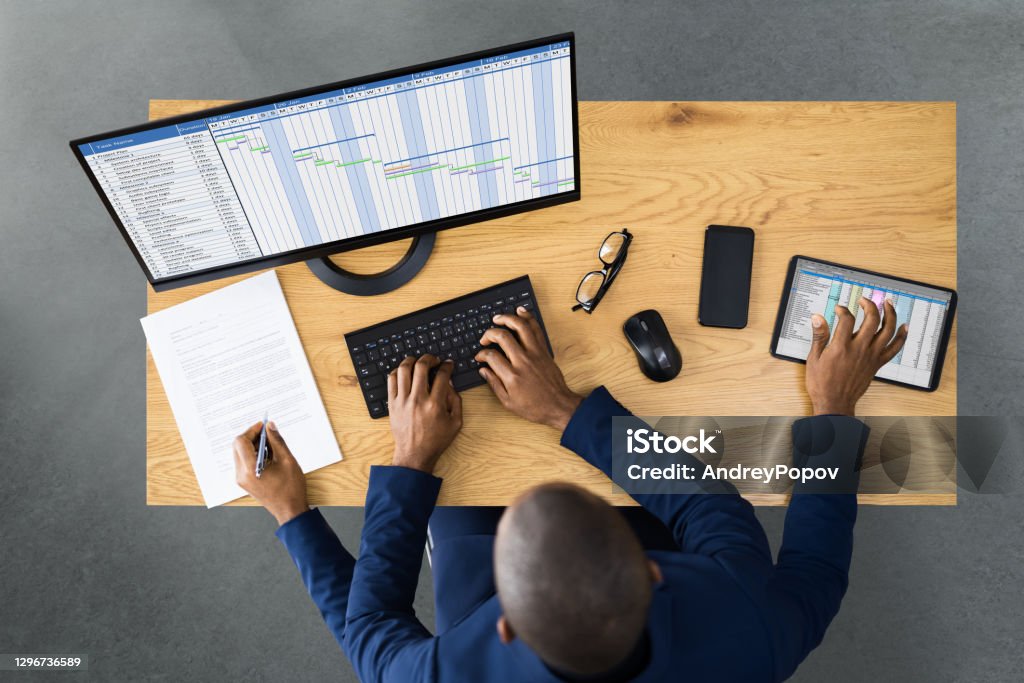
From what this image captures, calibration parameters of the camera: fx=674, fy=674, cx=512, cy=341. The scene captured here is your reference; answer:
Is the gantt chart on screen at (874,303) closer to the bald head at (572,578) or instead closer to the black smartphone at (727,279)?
the black smartphone at (727,279)

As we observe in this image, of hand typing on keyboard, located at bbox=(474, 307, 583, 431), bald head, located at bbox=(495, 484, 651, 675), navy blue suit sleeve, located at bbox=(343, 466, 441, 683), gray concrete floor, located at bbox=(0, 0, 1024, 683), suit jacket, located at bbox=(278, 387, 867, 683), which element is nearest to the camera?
bald head, located at bbox=(495, 484, 651, 675)

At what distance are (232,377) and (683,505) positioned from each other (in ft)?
2.63

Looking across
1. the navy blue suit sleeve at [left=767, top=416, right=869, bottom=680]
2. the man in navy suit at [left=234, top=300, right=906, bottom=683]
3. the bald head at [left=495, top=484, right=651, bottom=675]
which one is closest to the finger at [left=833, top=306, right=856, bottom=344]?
the man in navy suit at [left=234, top=300, right=906, bottom=683]

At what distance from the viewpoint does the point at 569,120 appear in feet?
3.37

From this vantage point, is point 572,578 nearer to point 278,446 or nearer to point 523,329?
point 523,329

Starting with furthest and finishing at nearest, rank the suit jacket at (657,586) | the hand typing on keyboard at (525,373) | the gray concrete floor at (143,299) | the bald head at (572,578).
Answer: the gray concrete floor at (143,299) → the hand typing on keyboard at (525,373) → the suit jacket at (657,586) → the bald head at (572,578)

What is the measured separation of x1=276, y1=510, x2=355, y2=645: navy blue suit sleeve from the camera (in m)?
1.14

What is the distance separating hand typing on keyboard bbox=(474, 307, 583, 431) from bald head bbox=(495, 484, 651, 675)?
383mm

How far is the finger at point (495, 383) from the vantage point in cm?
115

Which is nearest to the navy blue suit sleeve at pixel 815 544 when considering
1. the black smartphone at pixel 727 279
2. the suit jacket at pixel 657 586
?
the suit jacket at pixel 657 586

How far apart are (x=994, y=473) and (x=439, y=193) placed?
1.75 meters

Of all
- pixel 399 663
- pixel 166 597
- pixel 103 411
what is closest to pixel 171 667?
pixel 166 597

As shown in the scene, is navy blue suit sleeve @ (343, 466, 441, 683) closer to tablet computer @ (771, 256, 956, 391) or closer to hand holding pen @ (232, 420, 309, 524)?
hand holding pen @ (232, 420, 309, 524)

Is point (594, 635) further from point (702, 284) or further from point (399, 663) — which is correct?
point (702, 284)
